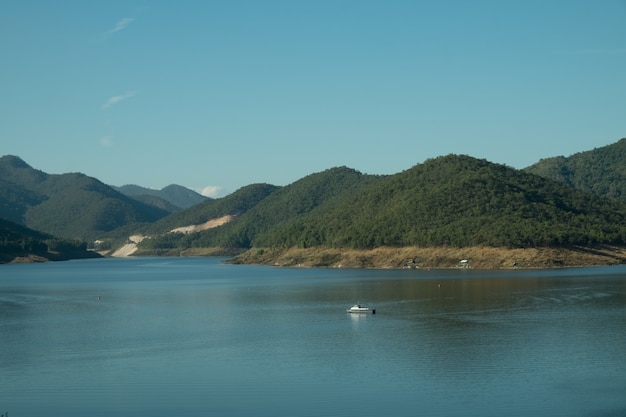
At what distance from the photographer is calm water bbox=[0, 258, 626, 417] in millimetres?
43750

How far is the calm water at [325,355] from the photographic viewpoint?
4375 centimetres

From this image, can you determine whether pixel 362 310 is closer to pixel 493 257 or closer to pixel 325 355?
pixel 325 355

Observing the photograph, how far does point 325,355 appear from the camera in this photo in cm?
5888

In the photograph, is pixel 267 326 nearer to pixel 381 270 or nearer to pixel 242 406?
pixel 242 406

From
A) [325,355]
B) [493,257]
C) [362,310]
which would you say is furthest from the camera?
[493,257]

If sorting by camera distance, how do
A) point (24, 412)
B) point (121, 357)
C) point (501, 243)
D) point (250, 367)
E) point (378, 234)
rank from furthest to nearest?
point (378, 234)
point (501, 243)
point (121, 357)
point (250, 367)
point (24, 412)

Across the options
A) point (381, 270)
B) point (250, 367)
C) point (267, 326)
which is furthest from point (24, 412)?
point (381, 270)

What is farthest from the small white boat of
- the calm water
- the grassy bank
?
the grassy bank

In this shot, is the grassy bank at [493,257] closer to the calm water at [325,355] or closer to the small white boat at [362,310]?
the calm water at [325,355]

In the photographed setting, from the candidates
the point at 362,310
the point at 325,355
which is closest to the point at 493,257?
the point at 362,310

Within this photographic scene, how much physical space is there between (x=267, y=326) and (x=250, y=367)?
22.8m

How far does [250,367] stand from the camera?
5438 cm

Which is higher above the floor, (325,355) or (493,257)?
(493,257)

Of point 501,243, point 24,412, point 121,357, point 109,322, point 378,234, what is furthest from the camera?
point 378,234
